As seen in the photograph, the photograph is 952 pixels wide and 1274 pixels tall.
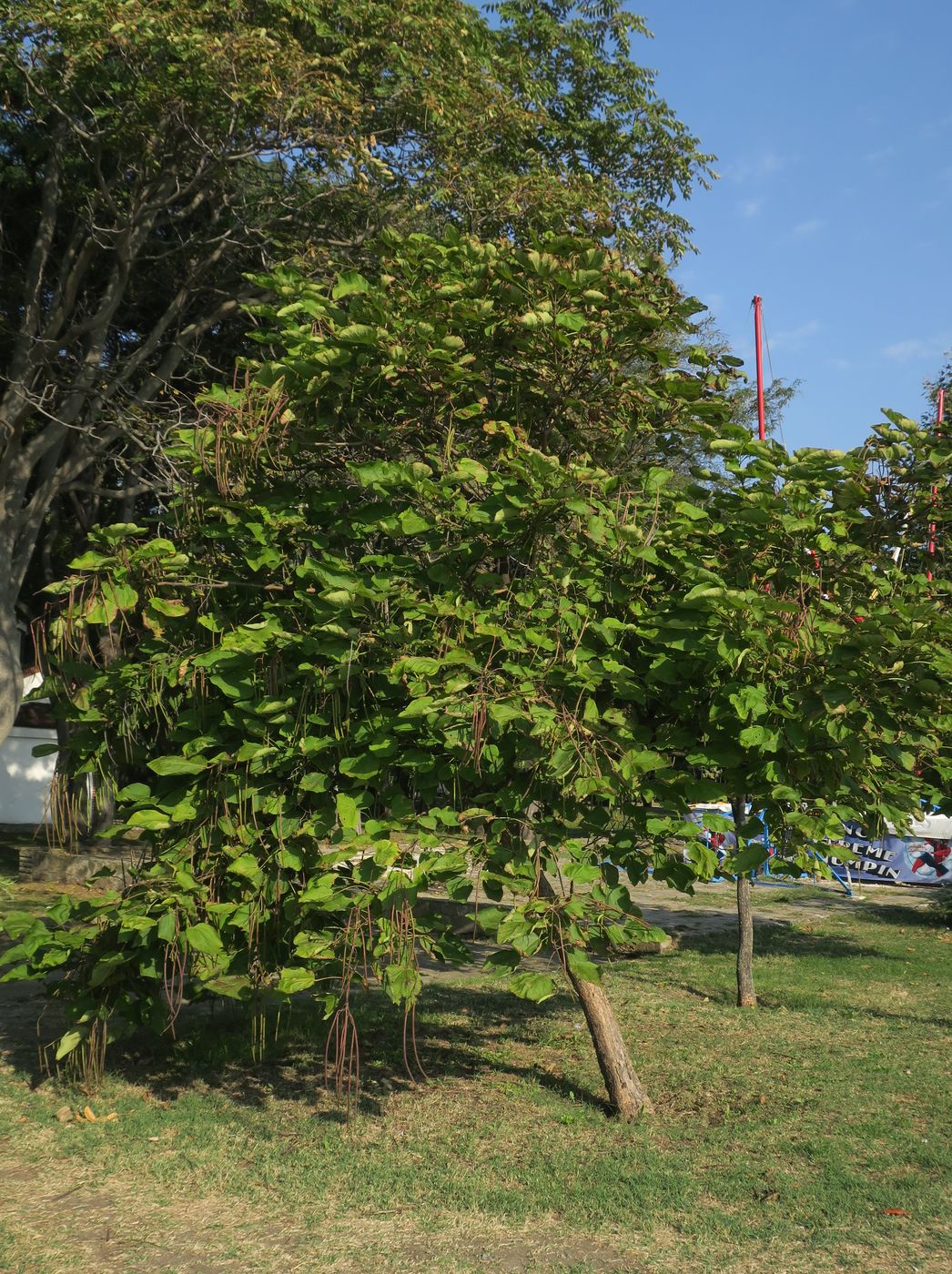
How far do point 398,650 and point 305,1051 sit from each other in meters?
3.42

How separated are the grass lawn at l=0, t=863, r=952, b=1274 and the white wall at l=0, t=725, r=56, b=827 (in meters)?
15.4

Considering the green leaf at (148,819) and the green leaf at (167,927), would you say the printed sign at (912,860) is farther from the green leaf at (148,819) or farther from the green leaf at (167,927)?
the green leaf at (167,927)

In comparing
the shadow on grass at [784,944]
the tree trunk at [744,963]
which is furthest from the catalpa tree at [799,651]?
the shadow on grass at [784,944]

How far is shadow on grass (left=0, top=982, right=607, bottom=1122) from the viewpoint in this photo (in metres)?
6.18

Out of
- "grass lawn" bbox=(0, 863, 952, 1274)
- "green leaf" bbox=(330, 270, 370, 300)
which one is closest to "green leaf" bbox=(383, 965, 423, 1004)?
"grass lawn" bbox=(0, 863, 952, 1274)

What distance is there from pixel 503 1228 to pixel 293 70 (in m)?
9.30

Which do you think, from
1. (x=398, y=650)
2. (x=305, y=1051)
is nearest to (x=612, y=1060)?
(x=305, y=1051)

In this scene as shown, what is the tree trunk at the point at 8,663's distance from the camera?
37.5 feet

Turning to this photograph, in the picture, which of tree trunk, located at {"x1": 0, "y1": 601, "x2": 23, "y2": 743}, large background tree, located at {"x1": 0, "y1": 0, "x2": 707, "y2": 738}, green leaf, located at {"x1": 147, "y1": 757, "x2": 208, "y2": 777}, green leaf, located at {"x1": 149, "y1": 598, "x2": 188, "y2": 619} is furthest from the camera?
tree trunk, located at {"x1": 0, "y1": 601, "x2": 23, "y2": 743}

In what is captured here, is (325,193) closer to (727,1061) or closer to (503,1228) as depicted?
(727,1061)

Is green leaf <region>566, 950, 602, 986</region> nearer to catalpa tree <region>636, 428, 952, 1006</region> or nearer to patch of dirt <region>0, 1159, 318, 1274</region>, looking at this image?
catalpa tree <region>636, 428, 952, 1006</region>

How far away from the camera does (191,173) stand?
36.3 feet

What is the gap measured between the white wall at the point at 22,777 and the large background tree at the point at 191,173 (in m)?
10.6

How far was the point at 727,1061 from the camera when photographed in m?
6.85
